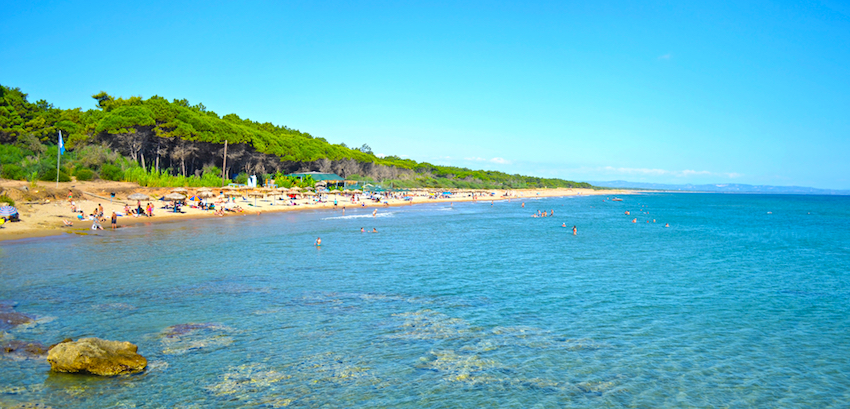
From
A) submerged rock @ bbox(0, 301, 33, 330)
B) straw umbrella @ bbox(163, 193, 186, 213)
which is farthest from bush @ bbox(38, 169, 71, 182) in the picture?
submerged rock @ bbox(0, 301, 33, 330)

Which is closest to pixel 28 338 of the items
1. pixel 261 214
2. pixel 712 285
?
pixel 712 285

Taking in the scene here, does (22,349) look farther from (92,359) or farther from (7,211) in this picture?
(7,211)

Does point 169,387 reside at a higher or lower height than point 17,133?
lower

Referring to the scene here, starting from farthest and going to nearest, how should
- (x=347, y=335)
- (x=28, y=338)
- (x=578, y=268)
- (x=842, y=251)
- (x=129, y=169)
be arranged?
1. (x=129, y=169)
2. (x=842, y=251)
3. (x=578, y=268)
4. (x=347, y=335)
5. (x=28, y=338)

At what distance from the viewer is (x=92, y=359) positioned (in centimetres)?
930

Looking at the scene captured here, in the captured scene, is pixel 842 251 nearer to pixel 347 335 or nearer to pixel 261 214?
pixel 347 335

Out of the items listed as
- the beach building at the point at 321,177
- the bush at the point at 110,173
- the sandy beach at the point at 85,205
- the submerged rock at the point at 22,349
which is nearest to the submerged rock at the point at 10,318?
the submerged rock at the point at 22,349

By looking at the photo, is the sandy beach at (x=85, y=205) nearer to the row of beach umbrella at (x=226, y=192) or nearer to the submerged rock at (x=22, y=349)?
the row of beach umbrella at (x=226, y=192)

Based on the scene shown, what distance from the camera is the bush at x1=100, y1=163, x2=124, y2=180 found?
49.5 meters

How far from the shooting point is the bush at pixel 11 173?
138 ft

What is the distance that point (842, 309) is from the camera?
16.1 metres

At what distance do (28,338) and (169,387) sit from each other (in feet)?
16.4

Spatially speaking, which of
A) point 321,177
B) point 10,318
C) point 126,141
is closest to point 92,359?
point 10,318

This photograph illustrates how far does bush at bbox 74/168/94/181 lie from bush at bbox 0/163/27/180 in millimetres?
4613
